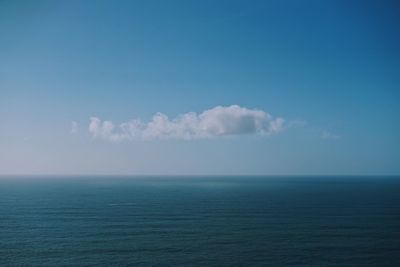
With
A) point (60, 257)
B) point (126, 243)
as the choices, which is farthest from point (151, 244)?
point (60, 257)

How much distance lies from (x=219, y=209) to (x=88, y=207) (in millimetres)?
50668

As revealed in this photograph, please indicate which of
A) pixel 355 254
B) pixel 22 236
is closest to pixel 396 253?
pixel 355 254

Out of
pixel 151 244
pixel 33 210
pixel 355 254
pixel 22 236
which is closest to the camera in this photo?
pixel 355 254

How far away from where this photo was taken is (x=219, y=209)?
12600 centimetres

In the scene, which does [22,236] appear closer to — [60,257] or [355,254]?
[60,257]

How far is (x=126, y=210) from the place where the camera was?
121 m

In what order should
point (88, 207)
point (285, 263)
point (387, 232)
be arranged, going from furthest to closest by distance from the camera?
point (88, 207) → point (387, 232) → point (285, 263)

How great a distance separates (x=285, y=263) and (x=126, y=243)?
Result: 33147mm

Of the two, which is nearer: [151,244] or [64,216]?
[151,244]

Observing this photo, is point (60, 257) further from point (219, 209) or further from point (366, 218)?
point (366, 218)

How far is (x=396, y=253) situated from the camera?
216 ft

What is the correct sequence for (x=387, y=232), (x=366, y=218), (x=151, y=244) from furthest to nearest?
(x=366, y=218) < (x=387, y=232) < (x=151, y=244)

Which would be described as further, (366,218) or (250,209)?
(250,209)

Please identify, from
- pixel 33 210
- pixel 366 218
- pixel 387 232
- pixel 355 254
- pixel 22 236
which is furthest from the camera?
pixel 33 210
